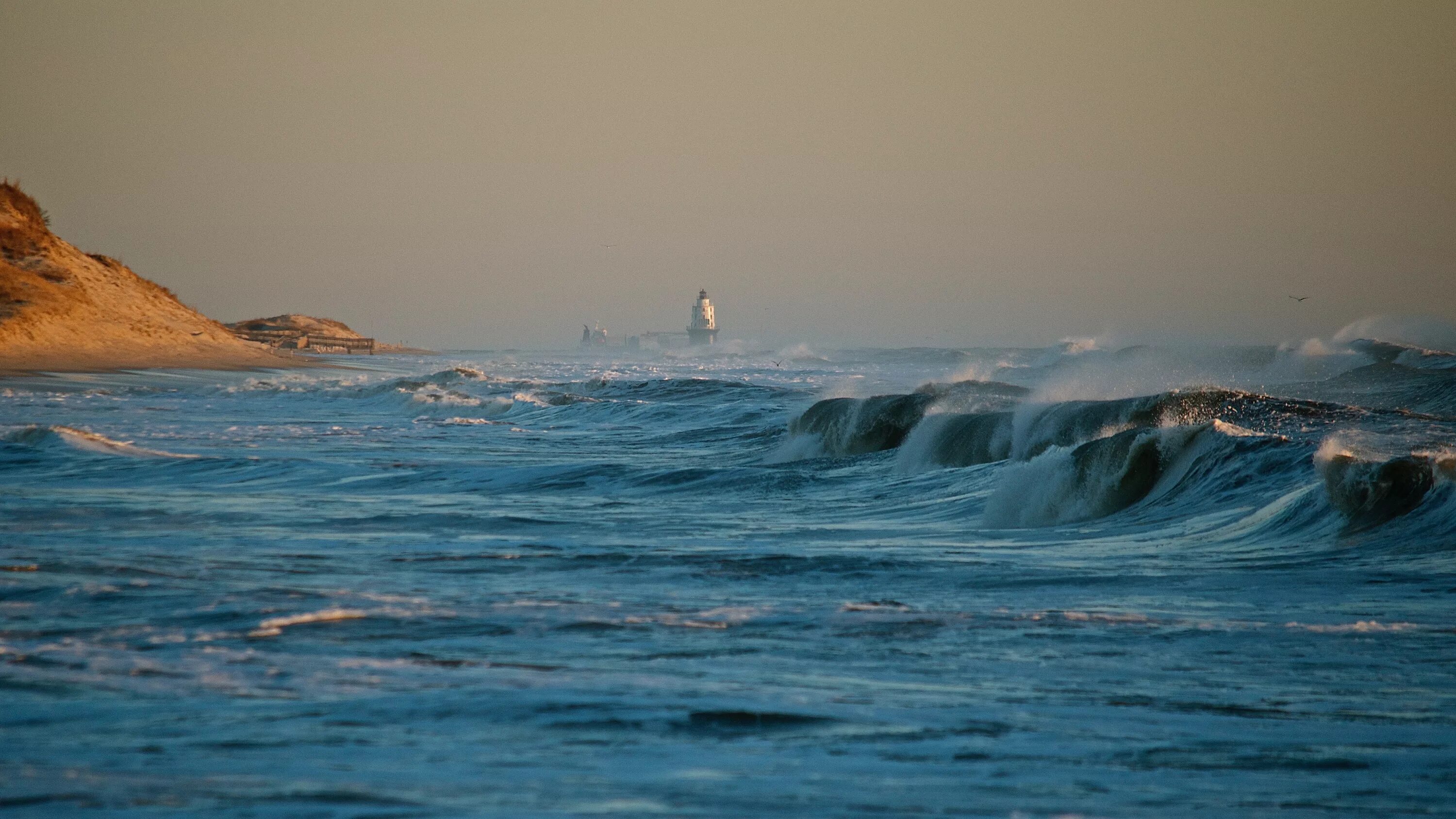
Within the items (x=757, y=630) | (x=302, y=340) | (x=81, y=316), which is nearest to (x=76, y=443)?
(x=757, y=630)

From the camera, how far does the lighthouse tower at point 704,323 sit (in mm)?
133125

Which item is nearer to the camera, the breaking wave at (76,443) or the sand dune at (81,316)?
the breaking wave at (76,443)

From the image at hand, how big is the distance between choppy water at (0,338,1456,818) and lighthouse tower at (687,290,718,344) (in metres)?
120

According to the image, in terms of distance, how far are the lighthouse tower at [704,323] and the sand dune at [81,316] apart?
85.7m

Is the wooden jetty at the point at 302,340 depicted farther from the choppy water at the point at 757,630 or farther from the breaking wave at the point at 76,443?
the choppy water at the point at 757,630

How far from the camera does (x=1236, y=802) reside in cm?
303

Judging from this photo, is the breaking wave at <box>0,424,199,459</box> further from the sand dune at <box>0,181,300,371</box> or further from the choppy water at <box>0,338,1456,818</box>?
the sand dune at <box>0,181,300,371</box>

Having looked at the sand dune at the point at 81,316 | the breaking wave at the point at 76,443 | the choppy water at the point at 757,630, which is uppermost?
the sand dune at the point at 81,316

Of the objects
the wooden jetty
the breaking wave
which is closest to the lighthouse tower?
the wooden jetty

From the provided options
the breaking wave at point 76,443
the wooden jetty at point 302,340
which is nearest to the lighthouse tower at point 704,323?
the wooden jetty at point 302,340

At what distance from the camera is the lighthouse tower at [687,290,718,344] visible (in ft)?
437

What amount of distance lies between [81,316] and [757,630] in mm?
41337

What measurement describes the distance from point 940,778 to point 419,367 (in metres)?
54.8

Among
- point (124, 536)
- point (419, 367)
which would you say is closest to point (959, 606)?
point (124, 536)
